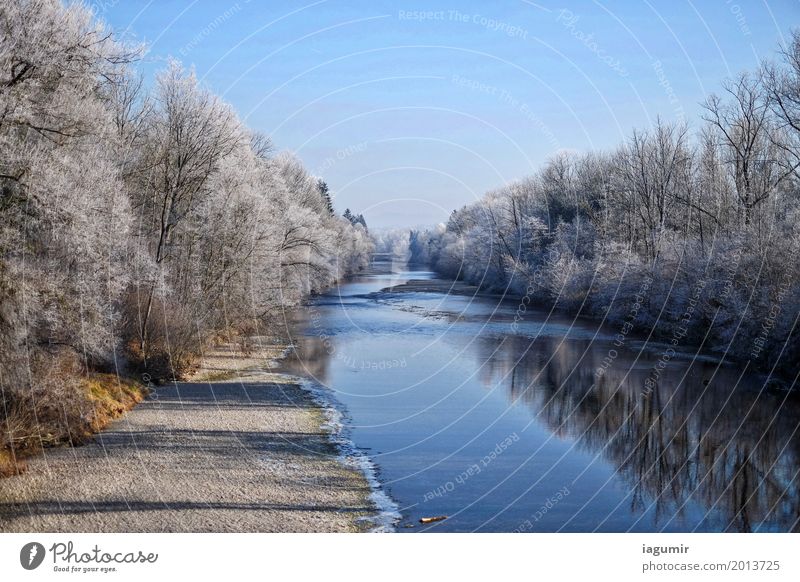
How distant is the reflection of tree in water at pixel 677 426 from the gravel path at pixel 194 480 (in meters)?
7.09

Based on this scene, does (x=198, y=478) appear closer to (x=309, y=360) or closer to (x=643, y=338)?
(x=309, y=360)

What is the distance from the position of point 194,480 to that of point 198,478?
18cm

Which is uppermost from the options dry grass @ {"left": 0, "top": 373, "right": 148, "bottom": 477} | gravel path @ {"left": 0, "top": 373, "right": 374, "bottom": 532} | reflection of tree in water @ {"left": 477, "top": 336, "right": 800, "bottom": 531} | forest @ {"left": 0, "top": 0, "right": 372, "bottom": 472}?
forest @ {"left": 0, "top": 0, "right": 372, "bottom": 472}

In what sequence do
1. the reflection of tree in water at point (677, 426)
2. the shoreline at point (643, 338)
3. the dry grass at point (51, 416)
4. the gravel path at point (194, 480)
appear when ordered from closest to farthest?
the gravel path at point (194, 480)
the dry grass at point (51, 416)
the reflection of tree in water at point (677, 426)
the shoreline at point (643, 338)

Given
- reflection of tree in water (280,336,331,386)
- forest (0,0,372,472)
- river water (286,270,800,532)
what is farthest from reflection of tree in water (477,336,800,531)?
forest (0,0,372,472)

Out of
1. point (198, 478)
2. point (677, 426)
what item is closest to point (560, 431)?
point (677, 426)

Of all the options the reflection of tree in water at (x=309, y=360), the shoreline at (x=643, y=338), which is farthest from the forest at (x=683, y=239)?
the reflection of tree in water at (x=309, y=360)

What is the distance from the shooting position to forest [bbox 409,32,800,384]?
97.2 feet

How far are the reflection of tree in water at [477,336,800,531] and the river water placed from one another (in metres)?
0.06

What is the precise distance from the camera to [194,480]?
16.2m

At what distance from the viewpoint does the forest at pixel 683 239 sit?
2964 cm

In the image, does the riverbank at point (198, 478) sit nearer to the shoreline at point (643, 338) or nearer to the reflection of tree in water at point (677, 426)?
the reflection of tree in water at point (677, 426)

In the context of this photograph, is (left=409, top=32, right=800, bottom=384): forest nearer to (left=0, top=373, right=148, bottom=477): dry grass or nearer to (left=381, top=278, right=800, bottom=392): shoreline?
(left=381, top=278, right=800, bottom=392): shoreline
